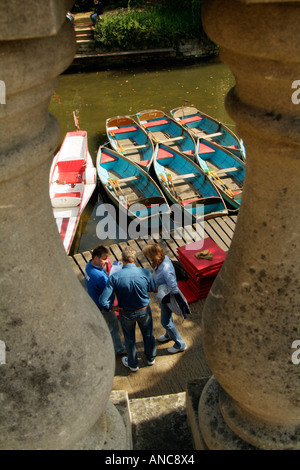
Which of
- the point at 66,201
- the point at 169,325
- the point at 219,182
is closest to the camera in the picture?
the point at 169,325

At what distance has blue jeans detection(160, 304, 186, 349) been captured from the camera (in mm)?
4906

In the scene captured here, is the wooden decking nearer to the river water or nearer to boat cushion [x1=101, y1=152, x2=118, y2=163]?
boat cushion [x1=101, y1=152, x2=118, y2=163]

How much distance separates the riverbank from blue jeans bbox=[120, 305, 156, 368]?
17.6 m

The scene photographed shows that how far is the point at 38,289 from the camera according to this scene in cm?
162

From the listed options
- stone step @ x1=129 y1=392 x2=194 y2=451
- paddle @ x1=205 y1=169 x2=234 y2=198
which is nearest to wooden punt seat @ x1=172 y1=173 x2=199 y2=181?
paddle @ x1=205 y1=169 x2=234 y2=198

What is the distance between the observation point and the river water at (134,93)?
15359 mm

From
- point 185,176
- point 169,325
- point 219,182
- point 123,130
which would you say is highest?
point 169,325

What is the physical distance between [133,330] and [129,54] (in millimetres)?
17905

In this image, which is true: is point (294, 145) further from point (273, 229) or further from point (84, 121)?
point (84, 121)

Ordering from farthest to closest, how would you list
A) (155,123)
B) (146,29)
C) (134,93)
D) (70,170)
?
(146,29) → (134,93) → (155,123) → (70,170)

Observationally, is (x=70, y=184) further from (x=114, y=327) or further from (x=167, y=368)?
(x=167, y=368)

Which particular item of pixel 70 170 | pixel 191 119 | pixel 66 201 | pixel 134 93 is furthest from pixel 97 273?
pixel 134 93

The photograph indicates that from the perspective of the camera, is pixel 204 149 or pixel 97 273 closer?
pixel 97 273

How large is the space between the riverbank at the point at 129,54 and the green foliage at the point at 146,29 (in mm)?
312
